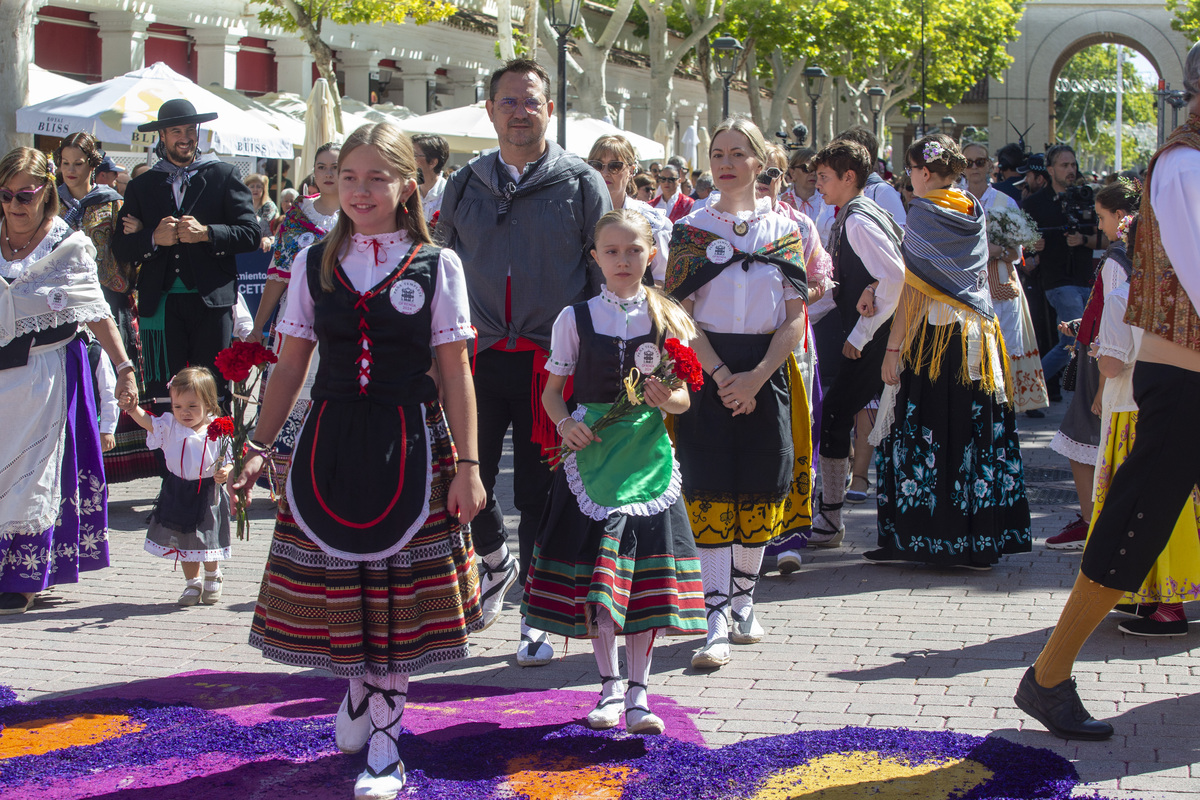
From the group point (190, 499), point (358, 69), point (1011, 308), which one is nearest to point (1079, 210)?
point (1011, 308)

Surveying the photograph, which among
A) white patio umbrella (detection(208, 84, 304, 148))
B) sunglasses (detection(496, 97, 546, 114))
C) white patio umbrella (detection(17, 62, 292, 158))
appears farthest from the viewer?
white patio umbrella (detection(208, 84, 304, 148))

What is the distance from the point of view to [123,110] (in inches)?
567

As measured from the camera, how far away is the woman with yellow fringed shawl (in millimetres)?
6383

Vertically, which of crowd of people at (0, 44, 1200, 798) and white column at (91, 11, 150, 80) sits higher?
white column at (91, 11, 150, 80)

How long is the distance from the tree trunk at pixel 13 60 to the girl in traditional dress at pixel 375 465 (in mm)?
11794

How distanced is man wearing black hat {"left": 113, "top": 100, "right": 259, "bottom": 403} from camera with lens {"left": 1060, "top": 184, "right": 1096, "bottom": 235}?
802 cm

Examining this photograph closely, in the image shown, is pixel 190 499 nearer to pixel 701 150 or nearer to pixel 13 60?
pixel 13 60

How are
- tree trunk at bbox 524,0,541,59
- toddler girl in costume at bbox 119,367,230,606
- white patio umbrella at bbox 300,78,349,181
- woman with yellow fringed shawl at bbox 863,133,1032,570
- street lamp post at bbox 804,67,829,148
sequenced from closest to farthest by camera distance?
1. toddler girl in costume at bbox 119,367,230,606
2. woman with yellow fringed shawl at bbox 863,133,1032,570
3. white patio umbrella at bbox 300,78,349,181
4. tree trunk at bbox 524,0,541,59
5. street lamp post at bbox 804,67,829,148

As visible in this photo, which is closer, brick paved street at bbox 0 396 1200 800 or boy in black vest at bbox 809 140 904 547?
brick paved street at bbox 0 396 1200 800

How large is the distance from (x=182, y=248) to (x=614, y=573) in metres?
4.06

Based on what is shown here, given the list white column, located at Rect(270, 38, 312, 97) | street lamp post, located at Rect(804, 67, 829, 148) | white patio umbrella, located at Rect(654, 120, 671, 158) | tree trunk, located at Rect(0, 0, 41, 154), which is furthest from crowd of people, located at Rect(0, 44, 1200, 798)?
street lamp post, located at Rect(804, 67, 829, 148)

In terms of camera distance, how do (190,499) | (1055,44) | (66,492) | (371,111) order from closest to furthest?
(66,492), (190,499), (371,111), (1055,44)

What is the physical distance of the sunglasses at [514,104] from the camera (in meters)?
5.30

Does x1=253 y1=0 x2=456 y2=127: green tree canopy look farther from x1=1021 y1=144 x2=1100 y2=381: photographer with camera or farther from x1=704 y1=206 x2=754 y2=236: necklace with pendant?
x1=704 y1=206 x2=754 y2=236: necklace with pendant
